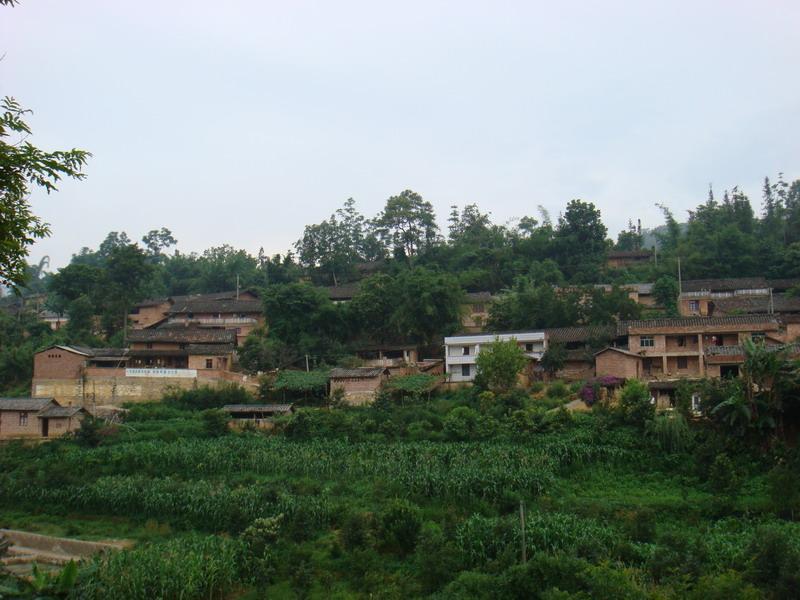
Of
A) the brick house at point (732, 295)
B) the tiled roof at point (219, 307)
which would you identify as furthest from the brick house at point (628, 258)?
the tiled roof at point (219, 307)

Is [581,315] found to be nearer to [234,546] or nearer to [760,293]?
[760,293]

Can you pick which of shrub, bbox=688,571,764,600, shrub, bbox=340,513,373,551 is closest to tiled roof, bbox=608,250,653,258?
shrub, bbox=340,513,373,551

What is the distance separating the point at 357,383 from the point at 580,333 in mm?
10409

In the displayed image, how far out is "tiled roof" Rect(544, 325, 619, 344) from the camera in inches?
1292

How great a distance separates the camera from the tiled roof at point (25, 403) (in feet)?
97.7

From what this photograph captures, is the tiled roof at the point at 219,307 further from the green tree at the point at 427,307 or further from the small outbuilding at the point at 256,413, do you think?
the small outbuilding at the point at 256,413

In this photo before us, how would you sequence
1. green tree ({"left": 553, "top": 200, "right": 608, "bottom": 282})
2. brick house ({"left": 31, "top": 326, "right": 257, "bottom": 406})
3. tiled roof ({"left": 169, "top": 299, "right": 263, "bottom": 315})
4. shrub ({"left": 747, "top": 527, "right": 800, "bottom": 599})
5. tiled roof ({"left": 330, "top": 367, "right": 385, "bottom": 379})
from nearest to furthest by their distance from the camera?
shrub ({"left": 747, "top": 527, "right": 800, "bottom": 599}) < tiled roof ({"left": 330, "top": 367, "right": 385, "bottom": 379}) < brick house ({"left": 31, "top": 326, "right": 257, "bottom": 406}) < tiled roof ({"left": 169, "top": 299, "right": 263, "bottom": 315}) < green tree ({"left": 553, "top": 200, "right": 608, "bottom": 282})

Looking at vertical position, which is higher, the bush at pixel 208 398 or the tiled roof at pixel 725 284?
the tiled roof at pixel 725 284

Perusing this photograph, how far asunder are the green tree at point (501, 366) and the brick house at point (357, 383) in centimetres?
447

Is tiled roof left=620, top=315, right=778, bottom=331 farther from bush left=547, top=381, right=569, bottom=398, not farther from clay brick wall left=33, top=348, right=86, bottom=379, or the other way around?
clay brick wall left=33, top=348, right=86, bottom=379

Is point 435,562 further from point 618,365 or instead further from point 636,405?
point 618,365

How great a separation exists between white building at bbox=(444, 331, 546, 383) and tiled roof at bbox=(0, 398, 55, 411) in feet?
55.6

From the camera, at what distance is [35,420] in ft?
97.3

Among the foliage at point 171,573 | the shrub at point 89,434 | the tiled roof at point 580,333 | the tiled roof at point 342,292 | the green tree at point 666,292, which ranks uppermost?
the tiled roof at point 342,292
